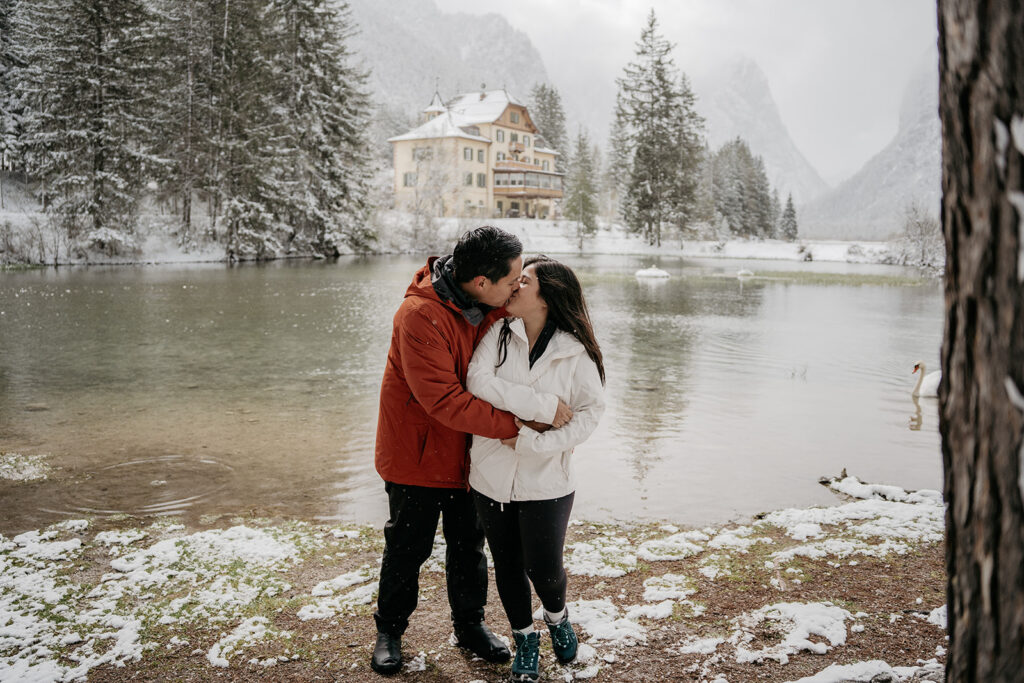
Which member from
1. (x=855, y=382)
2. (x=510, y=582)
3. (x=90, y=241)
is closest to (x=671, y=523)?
(x=510, y=582)

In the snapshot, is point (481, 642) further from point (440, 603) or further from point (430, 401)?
point (430, 401)

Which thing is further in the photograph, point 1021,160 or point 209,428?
point 209,428

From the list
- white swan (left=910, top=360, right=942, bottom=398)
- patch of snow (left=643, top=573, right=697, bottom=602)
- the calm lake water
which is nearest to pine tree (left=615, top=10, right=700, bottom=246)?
the calm lake water

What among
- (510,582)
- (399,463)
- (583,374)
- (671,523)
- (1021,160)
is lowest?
(671,523)

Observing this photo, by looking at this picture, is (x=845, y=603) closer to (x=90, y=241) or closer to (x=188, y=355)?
(x=188, y=355)

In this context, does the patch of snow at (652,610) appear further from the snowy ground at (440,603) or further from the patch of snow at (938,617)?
the patch of snow at (938,617)

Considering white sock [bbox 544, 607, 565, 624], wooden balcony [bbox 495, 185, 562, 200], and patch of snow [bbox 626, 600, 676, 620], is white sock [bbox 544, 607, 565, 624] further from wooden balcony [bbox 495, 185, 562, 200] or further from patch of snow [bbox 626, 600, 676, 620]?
wooden balcony [bbox 495, 185, 562, 200]

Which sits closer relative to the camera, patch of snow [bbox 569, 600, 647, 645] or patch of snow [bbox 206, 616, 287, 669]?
patch of snow [bbox 206, 616, 287, 669]

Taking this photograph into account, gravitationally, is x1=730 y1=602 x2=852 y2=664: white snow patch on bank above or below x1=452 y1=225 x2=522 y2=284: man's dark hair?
below

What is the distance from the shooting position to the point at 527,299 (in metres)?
3.13

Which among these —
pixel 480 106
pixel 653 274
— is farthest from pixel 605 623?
pixel 480 106

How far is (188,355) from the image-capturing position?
44.7 feet

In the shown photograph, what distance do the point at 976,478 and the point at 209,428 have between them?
864 cm

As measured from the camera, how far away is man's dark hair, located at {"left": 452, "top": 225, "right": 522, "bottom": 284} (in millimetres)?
3002
